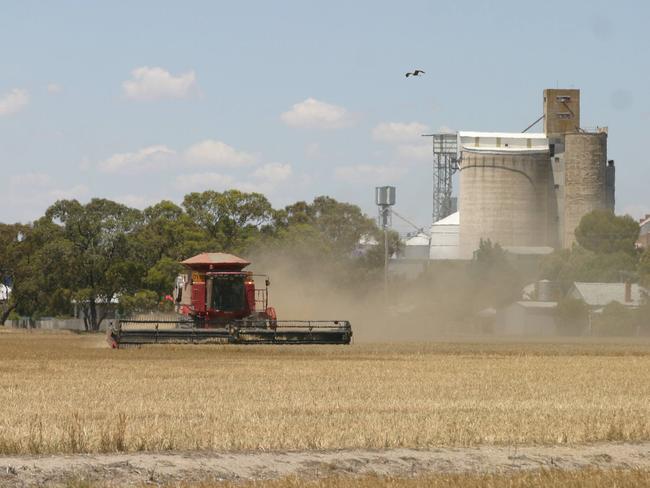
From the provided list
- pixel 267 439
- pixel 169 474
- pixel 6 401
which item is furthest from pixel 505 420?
pixel 6 401

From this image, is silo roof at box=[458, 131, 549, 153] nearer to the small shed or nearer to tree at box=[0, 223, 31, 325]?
the small shed

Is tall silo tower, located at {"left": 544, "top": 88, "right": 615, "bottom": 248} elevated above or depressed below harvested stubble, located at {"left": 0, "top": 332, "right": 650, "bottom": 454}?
above

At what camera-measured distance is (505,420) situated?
80.8 ft

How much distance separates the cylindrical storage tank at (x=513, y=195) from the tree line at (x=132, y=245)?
965 inches

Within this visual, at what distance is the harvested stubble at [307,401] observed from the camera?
2166 centimetres

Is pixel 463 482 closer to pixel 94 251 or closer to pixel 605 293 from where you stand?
Result: pixel 94 251

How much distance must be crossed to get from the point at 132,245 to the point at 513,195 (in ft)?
182

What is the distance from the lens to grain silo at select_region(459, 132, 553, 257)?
15700 centimetres

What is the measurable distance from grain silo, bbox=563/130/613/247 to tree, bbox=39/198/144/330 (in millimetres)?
56820

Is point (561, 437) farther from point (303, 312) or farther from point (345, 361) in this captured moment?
point (303, 312)

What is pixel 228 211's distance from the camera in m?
128

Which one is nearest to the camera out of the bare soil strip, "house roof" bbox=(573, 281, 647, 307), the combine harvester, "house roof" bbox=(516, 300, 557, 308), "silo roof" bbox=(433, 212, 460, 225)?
the bare soil strip

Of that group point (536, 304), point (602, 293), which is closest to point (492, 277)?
point (536, 304)

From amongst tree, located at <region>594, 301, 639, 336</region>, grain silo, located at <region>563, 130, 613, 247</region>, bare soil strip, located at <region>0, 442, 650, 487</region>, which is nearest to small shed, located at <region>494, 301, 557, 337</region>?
tree, located at <region>594, 301, 639, 336</region>
